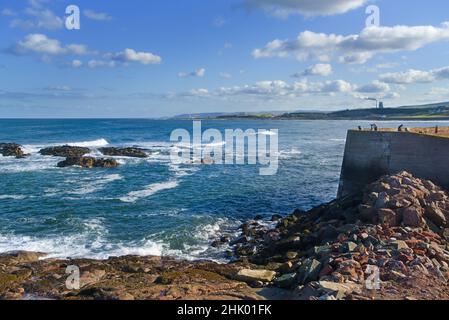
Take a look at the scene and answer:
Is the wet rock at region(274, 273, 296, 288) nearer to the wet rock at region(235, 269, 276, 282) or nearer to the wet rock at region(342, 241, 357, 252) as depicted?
the wet rock at region(235, 269, 276, 282)

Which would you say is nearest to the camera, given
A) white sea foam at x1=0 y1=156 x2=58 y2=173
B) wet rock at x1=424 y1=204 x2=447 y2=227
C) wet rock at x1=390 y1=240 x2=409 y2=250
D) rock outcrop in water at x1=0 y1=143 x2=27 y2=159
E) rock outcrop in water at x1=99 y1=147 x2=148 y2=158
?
wet rock at x1=390 y1=240 x2=409 y2=250

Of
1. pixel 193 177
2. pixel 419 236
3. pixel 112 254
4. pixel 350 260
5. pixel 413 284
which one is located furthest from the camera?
pixel 193 177

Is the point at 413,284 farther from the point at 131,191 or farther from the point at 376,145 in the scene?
the point at 131,191

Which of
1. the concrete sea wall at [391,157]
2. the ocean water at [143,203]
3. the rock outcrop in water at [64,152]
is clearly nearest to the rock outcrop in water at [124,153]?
the rock outcrop in water at [64,152]

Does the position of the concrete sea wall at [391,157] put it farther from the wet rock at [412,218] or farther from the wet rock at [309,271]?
the wet rock at [309,271]

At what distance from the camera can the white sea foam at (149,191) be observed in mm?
25688

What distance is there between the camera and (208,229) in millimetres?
20016

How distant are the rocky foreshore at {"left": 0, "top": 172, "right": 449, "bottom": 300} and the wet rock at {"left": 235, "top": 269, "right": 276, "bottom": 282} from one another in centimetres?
3

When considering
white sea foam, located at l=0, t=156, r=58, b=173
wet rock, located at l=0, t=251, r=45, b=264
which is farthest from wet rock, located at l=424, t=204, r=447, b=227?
white sea foam, located at l=0, t=156, r=58, b=173

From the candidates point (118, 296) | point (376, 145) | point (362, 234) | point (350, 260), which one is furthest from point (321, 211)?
point (118, 296)

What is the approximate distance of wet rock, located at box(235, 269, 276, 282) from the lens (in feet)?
40.8

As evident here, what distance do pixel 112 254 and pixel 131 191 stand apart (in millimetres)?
11627

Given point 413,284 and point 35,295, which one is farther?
point 35,295

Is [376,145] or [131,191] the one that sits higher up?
[376,145]
